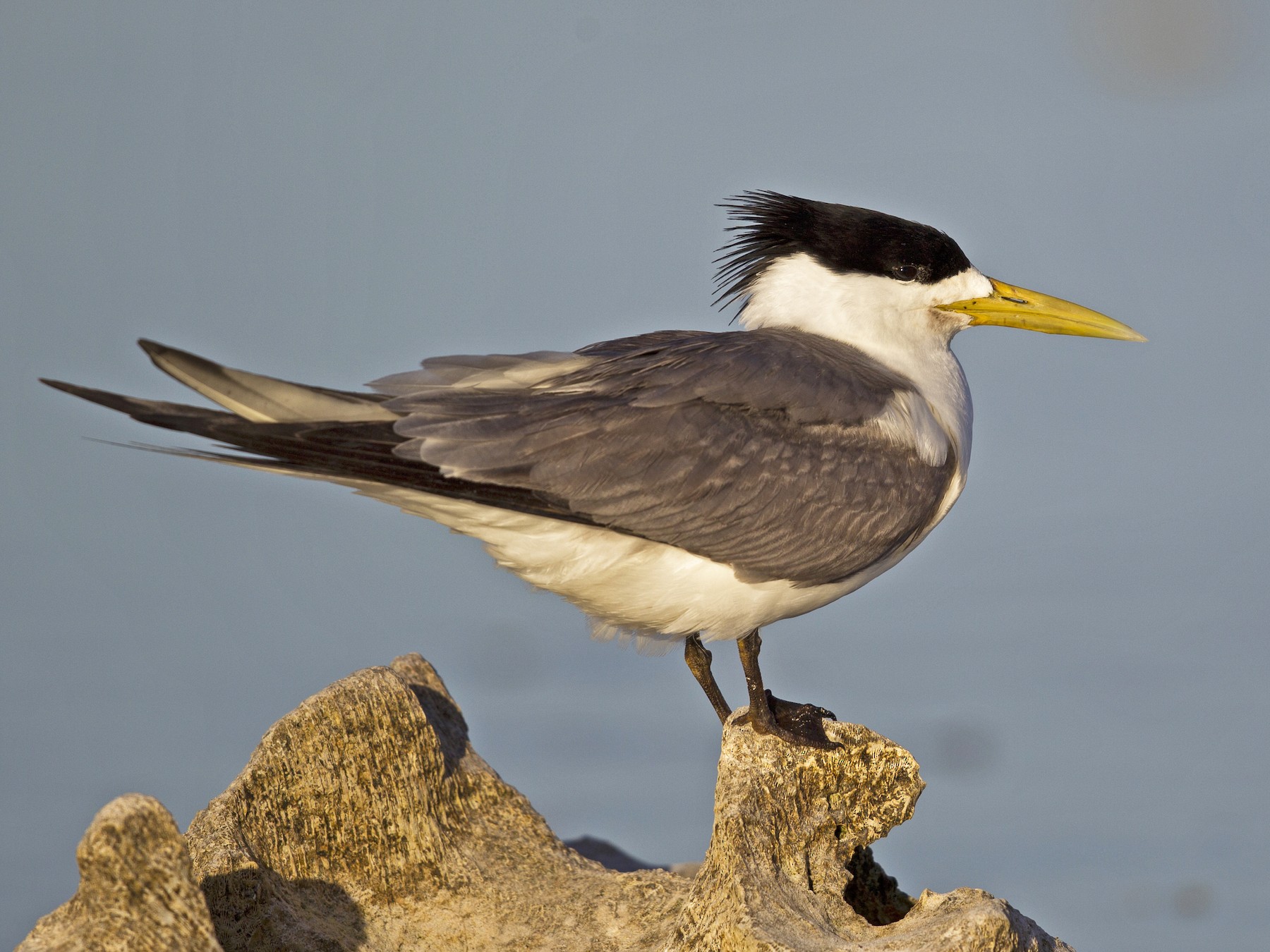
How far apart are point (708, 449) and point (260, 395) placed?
6.95 ft

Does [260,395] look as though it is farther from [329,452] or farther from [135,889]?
[135,889]

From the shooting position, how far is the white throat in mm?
7879

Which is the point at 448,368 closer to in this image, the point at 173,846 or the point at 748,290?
the point at 748,290

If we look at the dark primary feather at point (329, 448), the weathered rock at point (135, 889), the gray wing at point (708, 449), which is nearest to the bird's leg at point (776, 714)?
the gray wing at point (708, 449)

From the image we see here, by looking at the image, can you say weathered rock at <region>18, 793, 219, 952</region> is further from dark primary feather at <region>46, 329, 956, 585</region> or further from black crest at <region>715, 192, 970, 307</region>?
black crest at <region>715, 192, 970, 307</region>

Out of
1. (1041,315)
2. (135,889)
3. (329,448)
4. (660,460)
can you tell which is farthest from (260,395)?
(1041,315)

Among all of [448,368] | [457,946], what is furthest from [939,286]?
[457,946]

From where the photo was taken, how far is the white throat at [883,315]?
7879 mm

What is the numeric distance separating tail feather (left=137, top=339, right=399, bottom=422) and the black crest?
283 centimetres

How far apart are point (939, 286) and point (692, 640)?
2.50 metres

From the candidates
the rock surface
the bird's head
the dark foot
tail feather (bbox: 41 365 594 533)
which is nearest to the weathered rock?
the rock surface

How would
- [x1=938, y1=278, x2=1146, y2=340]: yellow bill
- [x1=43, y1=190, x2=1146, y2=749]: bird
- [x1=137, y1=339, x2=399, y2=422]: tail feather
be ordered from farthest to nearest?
[x1=938, y1=278, x2=1146, y2=340]: yellow bill → [x1=43, y1=190, x2=1146, y2=749]: bird → [x1=137, y1=339, x2=399, y2=422]: tail feather

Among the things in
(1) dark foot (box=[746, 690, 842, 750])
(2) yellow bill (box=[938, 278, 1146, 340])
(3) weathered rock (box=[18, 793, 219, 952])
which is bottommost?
(3) weathered rock (box=[18, 793, 219, 952])

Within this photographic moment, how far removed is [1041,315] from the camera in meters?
8.34
